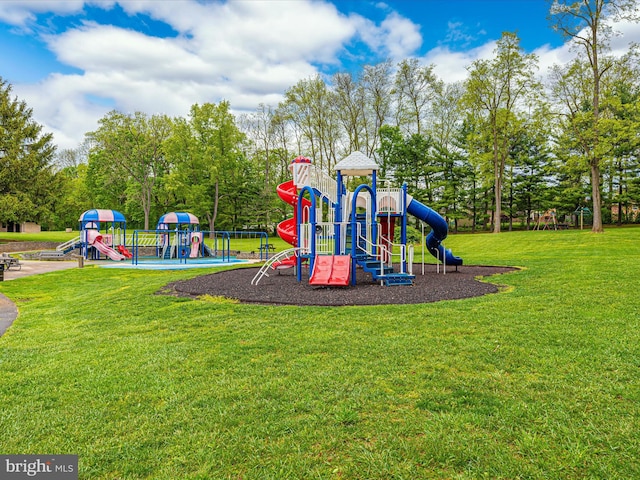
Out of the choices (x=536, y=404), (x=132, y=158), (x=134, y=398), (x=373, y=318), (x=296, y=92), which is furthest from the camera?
(x=132, y=158)

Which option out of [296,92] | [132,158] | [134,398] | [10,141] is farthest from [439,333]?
[132,158]

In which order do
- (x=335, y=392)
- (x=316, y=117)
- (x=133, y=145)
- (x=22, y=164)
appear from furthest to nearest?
(x=133, y=145)
(x=316, y=117)
(x=22, y=164)
(x=335, y=392)

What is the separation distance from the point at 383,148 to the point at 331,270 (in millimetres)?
→ 31514

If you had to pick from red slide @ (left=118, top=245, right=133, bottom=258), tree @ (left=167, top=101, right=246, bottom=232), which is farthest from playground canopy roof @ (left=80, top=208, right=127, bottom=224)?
tree @ (left=167, top=101, right=246, bottom=232)

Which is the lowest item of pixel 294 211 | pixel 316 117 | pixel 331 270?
pixel 331 270

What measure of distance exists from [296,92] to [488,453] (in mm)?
40501

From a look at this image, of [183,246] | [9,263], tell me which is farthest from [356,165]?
[183,246]

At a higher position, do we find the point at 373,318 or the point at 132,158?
the point at 132,158

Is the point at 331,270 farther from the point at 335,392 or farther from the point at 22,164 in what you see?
the point at 22,164

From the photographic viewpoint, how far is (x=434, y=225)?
14.1 metres

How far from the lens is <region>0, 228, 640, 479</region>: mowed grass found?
2734 mm

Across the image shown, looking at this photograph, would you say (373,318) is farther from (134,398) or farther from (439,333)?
(134,398)

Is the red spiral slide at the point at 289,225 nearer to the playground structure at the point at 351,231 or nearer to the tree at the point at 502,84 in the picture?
the playground structure at the point at 351,231

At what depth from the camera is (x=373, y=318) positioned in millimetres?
6750
